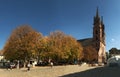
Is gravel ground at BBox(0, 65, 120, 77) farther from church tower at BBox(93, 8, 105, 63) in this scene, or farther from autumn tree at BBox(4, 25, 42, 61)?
church tower at BBox(93, 8, 105, 63)

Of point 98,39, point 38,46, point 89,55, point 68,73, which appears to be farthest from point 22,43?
point 98,39

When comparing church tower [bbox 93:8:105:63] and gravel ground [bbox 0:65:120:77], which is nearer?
gravel ground [bbox 0:65:120:77]

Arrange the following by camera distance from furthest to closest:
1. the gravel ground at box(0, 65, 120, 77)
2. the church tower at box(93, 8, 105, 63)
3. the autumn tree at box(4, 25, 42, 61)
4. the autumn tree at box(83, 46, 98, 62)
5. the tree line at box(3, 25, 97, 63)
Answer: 1. the church tower at box(93, 8, 105, 63)
2. the autumn tree at box(83, 46, 98, 62)
3. the tree line at box(3, 25, 97, 63)
4. the autumn tree at box(4, 25, 42, 61)
5. the gravel ground at box(0, 65, 120, 77)

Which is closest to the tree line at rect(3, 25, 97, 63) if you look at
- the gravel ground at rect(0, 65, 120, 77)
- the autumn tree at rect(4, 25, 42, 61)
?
the autumn tree at rect(4, 25, 42, 61)

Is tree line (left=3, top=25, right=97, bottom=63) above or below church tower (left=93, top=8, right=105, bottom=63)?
below

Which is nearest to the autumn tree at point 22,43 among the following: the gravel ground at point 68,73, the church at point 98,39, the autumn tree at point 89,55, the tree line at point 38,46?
the tree line at point 38,46

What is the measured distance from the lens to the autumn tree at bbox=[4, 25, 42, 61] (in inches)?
3386

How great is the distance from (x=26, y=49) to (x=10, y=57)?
6447mm

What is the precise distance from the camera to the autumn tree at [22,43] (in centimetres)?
8600

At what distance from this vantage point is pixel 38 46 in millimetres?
90875

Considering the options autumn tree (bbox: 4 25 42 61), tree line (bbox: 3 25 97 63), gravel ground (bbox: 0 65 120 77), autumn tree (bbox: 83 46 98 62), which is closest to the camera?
gravel ground (bbox: 0 65 120 77)

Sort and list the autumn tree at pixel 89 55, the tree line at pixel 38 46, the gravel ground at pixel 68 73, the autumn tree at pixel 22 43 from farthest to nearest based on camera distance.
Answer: the autumn tree at pixel 89 55, the tree line at pixel 38 46, the autumn tree at pixel 22 43, the gravel ground at pixel 68 73

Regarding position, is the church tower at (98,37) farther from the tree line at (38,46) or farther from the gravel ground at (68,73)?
the gravel ground at (68,73)

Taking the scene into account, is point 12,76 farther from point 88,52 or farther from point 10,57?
point 88,52
